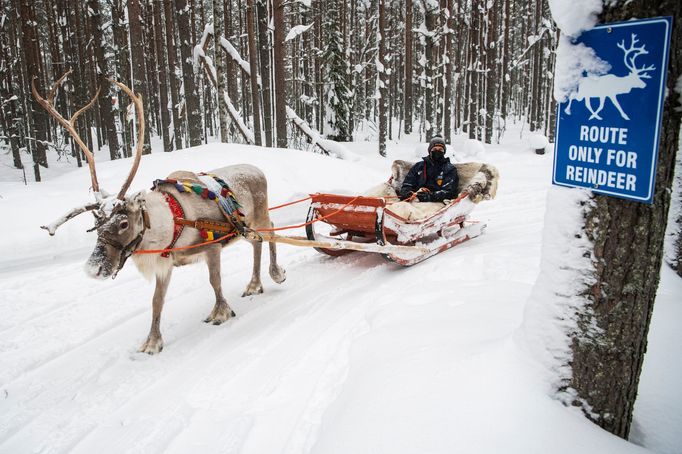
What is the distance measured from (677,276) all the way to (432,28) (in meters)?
16.1

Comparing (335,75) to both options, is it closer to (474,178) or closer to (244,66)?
(244,66)

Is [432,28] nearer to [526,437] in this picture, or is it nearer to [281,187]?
[281,187]

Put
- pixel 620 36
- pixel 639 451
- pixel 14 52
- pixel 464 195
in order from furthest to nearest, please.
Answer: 1. pixel 14 52
2. pixel 464 195
3. pixel 639 451
4. pixel 620 36

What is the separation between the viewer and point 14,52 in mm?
21578

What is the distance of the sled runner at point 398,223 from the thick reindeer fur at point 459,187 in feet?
0.05

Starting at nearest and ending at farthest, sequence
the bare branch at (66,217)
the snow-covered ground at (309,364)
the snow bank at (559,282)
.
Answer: the snow bank at (559,282) → the snow-covered ground at (309,364) → the bare branch at (66,217)

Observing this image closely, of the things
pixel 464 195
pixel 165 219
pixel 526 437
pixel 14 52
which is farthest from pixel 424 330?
pixel 14 52

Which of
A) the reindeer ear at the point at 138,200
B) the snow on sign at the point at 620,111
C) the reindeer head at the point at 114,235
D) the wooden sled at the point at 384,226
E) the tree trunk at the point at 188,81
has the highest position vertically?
the tree trunk at the point at 188,81

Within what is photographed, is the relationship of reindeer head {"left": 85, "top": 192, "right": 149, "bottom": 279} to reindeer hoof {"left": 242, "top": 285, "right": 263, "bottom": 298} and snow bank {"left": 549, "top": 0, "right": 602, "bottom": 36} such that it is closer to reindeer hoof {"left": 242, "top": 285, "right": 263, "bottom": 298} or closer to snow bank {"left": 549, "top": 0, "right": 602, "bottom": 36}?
reindeer hoof {"left": 242, "top": 285, "right": 263, "bottom": 298}

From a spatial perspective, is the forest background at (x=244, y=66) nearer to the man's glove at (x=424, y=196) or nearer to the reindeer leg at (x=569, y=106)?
the man's glove at (x=424, y=196)

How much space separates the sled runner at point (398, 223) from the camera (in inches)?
205

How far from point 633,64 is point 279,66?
10745mm

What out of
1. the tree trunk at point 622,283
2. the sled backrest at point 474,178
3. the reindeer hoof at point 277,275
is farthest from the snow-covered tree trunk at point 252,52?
the tree trunk at point 622,283

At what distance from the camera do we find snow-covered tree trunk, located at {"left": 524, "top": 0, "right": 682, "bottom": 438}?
179 cm
